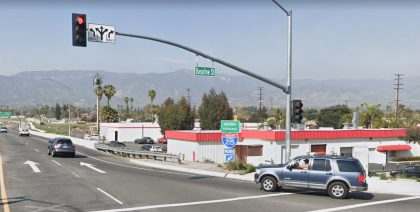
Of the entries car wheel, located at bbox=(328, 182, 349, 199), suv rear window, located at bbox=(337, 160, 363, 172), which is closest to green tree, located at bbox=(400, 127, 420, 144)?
suv rear window, located at bbox=(337, 160, 363, 172)

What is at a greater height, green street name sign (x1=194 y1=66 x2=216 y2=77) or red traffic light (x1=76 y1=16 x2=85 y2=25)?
red traffic light (x1=76 y1=16 x2=85 y2=25)

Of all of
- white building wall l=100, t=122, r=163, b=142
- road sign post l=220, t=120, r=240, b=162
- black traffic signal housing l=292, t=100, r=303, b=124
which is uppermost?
black traffic signal housing l=292, t=100, r=303, b=124

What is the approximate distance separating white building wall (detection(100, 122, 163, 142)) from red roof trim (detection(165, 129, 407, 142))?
46.4 metres

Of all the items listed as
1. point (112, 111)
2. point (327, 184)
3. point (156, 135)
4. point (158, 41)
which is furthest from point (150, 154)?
point (112, 111)

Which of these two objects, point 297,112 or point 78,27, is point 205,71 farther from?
point 78,27

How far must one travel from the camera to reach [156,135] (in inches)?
3976

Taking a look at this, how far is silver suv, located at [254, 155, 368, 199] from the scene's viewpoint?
707 inches

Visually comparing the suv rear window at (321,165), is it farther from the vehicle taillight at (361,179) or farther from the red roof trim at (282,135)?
the red roof trim at (282,135)

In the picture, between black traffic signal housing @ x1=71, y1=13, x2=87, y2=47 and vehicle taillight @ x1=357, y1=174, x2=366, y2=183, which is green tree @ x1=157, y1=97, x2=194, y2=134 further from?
vehicle taillight @ x1=357, y1=174, x2=366, y2=183

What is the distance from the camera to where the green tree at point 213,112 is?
92.4 meters

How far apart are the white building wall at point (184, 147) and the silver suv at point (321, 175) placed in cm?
2511

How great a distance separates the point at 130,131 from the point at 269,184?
7913cm

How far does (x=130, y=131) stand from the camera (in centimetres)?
9662

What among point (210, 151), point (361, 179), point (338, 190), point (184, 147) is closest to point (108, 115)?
point (184, 147)
